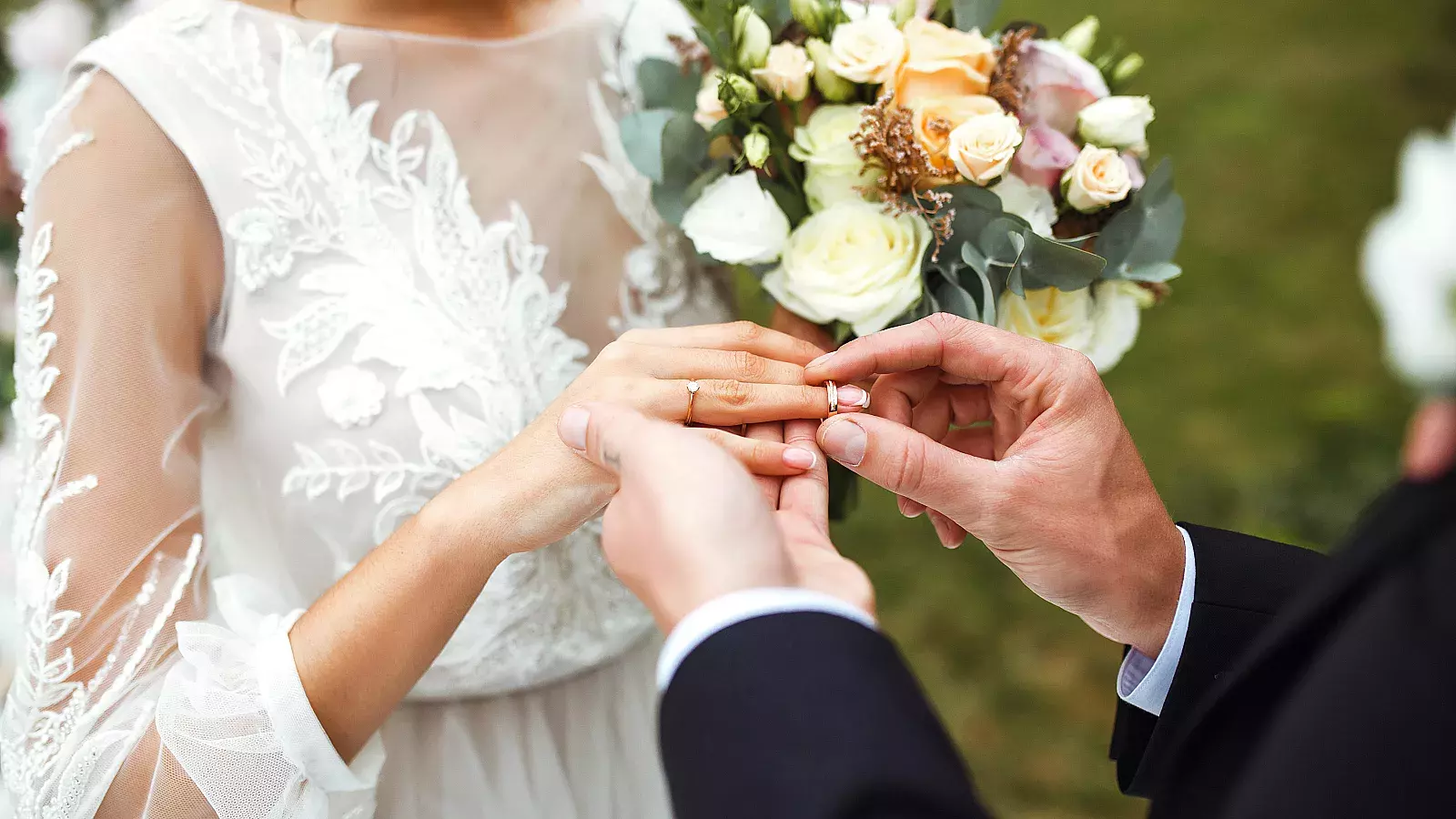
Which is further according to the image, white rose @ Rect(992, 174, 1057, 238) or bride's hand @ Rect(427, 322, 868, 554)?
white rose @ Rect(992, 174, 1057, 238)

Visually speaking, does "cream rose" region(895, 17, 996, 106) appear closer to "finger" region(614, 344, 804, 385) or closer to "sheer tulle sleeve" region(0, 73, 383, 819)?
"finger" region(614, 344, 804, 385)

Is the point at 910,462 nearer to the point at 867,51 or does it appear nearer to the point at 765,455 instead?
the point at 765,455

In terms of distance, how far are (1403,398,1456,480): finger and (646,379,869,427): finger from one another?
2.06 feet

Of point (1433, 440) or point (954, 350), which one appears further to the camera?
point (954, 350)

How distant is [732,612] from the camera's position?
75 centimetres

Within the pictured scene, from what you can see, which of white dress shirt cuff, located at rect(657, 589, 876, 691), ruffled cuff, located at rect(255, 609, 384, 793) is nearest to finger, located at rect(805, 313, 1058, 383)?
white dress shirt cuff, located at rect(657, 589, 876, 691)

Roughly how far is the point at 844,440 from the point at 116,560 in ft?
2.65

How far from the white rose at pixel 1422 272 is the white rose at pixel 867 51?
2.32 ft

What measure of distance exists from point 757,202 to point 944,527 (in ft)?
1.60

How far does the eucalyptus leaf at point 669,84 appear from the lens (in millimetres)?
1371

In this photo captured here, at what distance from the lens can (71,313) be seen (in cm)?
106

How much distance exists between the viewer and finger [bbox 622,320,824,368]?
1.16 meters

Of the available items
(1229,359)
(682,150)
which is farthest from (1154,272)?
(1229,359)

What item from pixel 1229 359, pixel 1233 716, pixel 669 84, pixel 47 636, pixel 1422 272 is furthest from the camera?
pixel 1229 359
